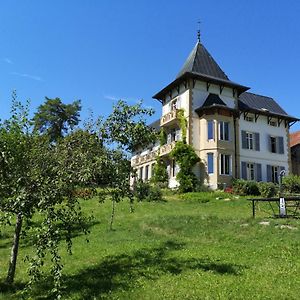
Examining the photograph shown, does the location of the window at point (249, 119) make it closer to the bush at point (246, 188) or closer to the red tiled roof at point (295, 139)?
the bush at point (246, 188)

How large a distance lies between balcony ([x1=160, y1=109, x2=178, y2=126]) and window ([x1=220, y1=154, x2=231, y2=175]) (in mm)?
5702

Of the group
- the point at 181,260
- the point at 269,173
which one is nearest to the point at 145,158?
the point at 269,173

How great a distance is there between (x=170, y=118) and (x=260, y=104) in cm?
1040

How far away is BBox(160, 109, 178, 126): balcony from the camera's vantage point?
35.1m

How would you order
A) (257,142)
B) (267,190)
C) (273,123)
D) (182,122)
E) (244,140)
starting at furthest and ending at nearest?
(273,123)
(257,142)
(244,140)
(182,122)
(267,190)

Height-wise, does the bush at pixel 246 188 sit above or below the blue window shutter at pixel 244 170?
below

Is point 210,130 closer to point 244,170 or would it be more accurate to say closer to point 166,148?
point 166,148

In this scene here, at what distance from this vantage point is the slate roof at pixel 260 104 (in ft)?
122

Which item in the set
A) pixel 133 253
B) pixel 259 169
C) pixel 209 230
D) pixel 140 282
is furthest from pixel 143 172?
pixel 140 282

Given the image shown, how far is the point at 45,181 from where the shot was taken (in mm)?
8844

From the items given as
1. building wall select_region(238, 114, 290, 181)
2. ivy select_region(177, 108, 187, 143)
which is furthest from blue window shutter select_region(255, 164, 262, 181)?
ivy select_region(177, 108, 187, 143)

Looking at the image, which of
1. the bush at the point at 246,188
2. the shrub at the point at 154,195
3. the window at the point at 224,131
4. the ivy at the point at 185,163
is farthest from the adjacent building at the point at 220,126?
the shrub at the point at 154,195

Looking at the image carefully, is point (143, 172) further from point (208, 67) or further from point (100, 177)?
point (100, 177)

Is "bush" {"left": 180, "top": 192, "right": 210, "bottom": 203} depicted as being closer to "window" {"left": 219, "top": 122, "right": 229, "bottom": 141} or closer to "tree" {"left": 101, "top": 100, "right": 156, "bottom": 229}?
"window" {"left": 219, "top": 122, "right": 229, "bottom": 141}
